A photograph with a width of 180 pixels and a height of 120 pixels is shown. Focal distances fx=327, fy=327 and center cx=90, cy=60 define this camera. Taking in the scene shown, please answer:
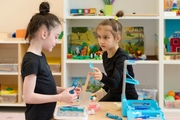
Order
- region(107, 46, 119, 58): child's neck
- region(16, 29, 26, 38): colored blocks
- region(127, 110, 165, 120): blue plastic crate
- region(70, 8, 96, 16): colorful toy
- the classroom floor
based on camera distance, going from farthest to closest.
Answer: region(16, 29, 26, 38): colored blocks < region(70, 8, 96, 16): colorful toy < the classroom floor < region(107, 46, 119, 58): child's neck < region(127, 110, 165, 120): blue plastic crate

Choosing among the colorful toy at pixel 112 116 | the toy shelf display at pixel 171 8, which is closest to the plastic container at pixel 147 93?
the toy shelf display at pixel 171 8

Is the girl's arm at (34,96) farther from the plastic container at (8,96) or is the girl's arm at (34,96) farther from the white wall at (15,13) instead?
the white wall at (15,13)

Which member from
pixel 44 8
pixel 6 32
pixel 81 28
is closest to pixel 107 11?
pixel 81 28

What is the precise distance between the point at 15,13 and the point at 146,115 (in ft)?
7.26

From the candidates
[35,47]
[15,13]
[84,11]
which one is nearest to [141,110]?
[35,47]

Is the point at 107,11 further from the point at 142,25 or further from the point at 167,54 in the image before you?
the point at 167,54

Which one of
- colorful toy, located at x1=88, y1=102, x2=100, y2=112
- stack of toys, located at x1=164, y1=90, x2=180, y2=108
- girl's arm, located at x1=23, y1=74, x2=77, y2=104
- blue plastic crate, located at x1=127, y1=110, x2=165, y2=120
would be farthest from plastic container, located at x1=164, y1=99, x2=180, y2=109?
girl's arm, located at x1=23, y1=74, x2=77, y2=104

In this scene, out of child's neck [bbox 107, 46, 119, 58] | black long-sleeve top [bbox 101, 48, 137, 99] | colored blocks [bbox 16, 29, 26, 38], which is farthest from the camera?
colored blocks [bbox 16, 29, 26, 38]

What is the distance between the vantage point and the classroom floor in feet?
9.20

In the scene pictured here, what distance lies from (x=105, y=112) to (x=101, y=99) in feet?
1.68

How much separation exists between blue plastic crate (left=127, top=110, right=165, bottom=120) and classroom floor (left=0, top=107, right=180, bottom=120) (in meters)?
1.50

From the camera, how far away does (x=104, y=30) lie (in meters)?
1.89

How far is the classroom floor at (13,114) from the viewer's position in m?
2.80

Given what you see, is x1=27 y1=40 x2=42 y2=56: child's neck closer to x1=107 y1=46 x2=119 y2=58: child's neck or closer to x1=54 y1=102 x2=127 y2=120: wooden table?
x1=54 y1=102 x2=127 y2=120: wooden table
